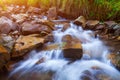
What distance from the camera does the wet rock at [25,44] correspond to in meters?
6.15

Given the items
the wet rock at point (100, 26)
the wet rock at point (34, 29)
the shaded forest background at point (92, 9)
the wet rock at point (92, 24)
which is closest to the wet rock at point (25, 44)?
the wet rock at point (34, 29)

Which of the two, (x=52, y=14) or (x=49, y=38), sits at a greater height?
(x=52, y=14)

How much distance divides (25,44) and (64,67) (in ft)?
5.20

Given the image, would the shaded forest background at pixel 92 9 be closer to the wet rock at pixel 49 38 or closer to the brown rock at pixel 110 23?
the brown rock at pixel 110 23

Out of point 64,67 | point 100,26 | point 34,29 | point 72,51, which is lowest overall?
point 64,67

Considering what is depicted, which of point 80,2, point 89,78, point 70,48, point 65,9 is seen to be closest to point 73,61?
point 70,48

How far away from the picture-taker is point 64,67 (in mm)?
5902

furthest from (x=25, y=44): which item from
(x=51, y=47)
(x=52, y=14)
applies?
(x=52, y=14)

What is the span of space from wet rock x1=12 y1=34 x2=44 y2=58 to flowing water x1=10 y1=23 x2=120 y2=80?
0.22m

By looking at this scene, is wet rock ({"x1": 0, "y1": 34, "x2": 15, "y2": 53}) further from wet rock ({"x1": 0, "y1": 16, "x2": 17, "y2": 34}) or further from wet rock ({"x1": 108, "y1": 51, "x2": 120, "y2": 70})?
wet rock ({"x1": 108, "y1": 51, "x2": 120, "y2": 70})

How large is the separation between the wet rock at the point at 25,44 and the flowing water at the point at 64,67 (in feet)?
0.73

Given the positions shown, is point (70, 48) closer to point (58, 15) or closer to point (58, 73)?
point (58, 73)

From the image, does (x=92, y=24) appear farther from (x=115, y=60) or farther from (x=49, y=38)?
(x=115, y=60)

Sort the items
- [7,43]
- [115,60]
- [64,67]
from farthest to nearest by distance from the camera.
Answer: [7,43] → [64,67] → [115,60]
